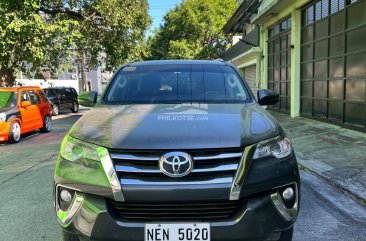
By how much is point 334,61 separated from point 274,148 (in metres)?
9.25

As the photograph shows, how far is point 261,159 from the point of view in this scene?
3096mm

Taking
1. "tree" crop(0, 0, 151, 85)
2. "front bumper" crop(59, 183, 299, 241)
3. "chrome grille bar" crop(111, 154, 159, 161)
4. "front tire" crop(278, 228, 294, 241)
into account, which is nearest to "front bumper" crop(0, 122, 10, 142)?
"tree" crop(0, 0, 151, 85)

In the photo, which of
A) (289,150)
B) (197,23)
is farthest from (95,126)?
(197,23)

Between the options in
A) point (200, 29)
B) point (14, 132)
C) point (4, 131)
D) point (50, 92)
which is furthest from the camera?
point (200, 29)

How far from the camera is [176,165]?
2.93m

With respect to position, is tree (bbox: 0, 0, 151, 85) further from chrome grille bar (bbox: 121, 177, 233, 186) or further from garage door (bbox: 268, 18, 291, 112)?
chrome grille bar (bbox: 121, 177, 233, 186)

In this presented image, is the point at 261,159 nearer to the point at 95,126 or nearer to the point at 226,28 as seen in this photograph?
the point at 95,126

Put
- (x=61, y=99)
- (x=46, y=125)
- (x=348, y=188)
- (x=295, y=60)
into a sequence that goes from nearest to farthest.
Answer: (x=348, y=188), (x=46, y=125), (x=295, y=60), (x=61, y=99)

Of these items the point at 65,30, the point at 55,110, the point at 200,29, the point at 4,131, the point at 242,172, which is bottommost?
the point at 55,110

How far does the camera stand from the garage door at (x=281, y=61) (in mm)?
16172

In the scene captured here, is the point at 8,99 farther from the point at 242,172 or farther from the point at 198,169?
the point at 242,172

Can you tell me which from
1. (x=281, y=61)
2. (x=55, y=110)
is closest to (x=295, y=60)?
(x=281, y=61)

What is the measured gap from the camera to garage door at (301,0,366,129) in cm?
1012

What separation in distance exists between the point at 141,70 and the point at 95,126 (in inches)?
60.7
